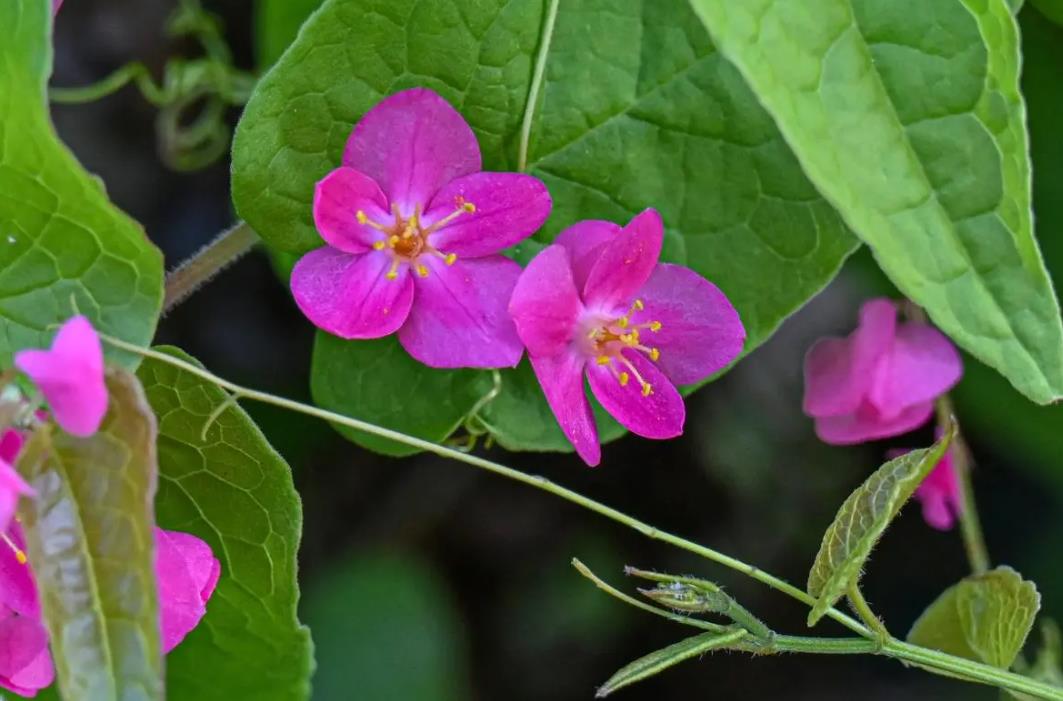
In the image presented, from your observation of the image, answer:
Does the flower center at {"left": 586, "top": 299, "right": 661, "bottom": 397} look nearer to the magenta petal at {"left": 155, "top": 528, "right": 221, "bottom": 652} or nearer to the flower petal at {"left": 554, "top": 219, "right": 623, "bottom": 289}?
the flower petal at {"left": 554, "top": 219, "right": 623, "bottom": 289}

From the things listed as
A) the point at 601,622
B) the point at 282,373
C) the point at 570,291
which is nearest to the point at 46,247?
the point at 570,291

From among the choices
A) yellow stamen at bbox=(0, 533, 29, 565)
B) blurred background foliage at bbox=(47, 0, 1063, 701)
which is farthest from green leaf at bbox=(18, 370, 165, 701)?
blurred background foliage at bbox=(47, 0, 1063, 701)

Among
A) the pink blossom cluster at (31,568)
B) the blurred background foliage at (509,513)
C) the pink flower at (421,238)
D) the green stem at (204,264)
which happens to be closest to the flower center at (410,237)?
the pink flower at (421,238)

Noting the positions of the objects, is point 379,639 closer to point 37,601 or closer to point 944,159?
point 37,601

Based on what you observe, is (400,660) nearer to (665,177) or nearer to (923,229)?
(665,177)

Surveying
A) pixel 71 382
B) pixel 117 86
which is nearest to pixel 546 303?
pixel 71 382

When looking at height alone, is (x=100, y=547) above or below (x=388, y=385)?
above
